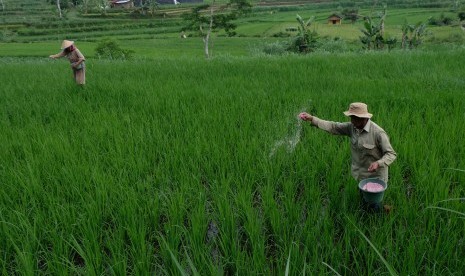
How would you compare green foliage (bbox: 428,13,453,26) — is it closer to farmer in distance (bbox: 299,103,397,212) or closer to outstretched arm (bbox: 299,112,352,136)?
outstretched arm (bbox: 299,112,352,136)

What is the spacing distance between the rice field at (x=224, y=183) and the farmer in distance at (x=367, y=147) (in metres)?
0.18

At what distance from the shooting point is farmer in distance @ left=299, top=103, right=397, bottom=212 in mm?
1849

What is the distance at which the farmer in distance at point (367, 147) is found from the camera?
72.8 inches

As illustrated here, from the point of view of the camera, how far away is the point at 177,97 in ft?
14.9

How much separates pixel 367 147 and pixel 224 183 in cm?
83

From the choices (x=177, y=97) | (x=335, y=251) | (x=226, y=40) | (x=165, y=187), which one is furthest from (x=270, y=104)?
(x=226, y=40)

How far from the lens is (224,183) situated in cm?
218

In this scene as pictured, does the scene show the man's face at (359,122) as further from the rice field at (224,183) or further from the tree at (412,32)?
the tree at (412,32)

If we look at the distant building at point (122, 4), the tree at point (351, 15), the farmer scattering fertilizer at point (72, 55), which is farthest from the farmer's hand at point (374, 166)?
the distant building at point (122, 4)

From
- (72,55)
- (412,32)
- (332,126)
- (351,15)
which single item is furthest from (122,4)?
(332,126)

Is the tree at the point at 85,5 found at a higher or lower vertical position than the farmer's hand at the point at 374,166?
higher

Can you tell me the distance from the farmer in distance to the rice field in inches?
7.1

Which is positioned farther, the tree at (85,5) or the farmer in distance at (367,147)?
the tree at (85,5)

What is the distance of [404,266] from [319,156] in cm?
122
